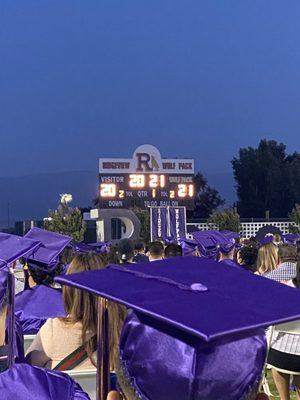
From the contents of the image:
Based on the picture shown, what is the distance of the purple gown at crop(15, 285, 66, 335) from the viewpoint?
520 centimetres

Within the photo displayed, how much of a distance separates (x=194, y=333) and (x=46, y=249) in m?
4.59

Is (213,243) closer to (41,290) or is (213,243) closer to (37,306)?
(41,290)

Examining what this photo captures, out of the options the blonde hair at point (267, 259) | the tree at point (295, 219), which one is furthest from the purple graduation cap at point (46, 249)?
the tree at point (295, 219)

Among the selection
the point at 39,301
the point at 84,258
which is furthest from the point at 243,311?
the point at 39,301

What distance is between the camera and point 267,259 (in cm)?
703

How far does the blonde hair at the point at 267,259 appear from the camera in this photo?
6988 millimetres

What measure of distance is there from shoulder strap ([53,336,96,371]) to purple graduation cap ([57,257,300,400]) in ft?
4.22

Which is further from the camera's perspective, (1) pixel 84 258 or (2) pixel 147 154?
(2) pixel 147 154

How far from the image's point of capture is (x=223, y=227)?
39469mm

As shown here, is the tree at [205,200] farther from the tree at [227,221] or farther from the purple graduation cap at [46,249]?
the purple graduation cap at [46,249]

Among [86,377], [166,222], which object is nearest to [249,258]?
[86,377]

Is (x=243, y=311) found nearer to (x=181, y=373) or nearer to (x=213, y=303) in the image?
(x=213, y=303)

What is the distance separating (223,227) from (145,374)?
37.8 meters

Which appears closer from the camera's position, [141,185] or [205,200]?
[141,185]
